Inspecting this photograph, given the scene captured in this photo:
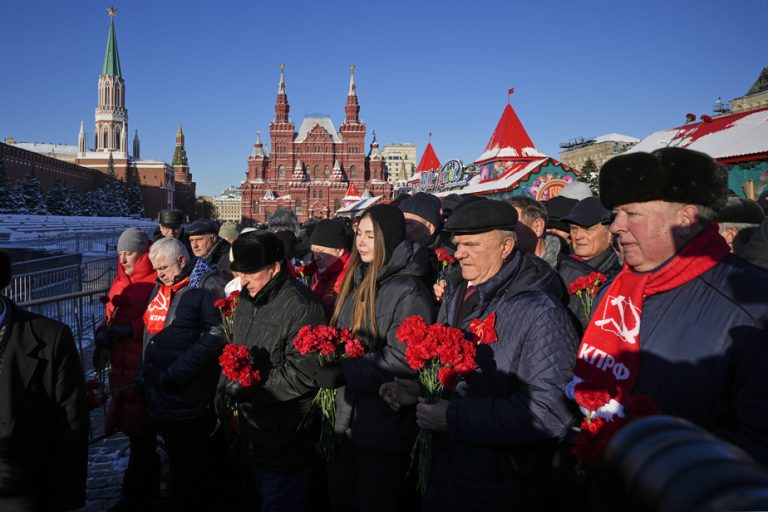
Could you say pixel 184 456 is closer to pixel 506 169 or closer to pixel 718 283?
pixel 718 283

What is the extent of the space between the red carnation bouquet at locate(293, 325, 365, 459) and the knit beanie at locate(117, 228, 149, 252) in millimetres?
2416

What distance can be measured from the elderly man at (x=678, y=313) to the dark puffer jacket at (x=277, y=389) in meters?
1.67

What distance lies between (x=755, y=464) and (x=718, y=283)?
1.21 metres

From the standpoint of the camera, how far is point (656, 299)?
5.58 ft

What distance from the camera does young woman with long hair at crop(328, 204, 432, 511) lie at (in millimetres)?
2709

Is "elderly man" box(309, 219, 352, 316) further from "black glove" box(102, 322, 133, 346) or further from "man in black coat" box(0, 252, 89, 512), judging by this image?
"man in black coat" box(0, 252, 89, 512)

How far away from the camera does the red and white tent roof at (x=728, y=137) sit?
9336 millimetres

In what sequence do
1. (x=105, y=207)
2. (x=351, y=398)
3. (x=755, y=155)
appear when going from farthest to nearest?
(x=105, y=207)
(x=755, y=155)
(x=351, y=398)

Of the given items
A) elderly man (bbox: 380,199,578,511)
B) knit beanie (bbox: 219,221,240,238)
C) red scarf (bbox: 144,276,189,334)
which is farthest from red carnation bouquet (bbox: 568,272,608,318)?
knit beanie (bbox: 219,221,240,238)

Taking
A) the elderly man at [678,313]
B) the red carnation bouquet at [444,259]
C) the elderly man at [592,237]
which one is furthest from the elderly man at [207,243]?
the elderly man at [678,313]

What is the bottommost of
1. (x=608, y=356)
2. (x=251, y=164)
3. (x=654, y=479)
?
(x=608, y=356)

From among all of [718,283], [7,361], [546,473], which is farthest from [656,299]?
[7,361]

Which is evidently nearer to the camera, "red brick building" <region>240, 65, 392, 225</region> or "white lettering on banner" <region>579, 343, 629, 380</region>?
"white lettering on banner" <region>579, 343, 629, 380</region>

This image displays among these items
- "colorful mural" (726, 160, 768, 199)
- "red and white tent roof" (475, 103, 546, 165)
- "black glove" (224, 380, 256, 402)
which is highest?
"red and white tent roof" (475, 103, 546, 165)
